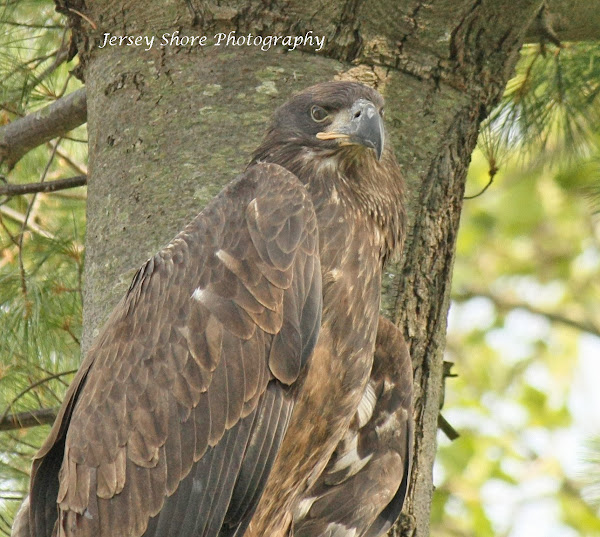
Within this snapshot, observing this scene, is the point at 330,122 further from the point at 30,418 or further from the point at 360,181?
the point at 30,418

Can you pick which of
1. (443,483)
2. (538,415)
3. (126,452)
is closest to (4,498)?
(126,452)

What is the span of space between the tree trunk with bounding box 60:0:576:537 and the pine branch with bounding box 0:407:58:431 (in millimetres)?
566

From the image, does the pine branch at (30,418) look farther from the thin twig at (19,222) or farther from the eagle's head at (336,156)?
the eagle's head at (336,156)

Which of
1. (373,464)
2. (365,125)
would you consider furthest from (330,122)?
(373,464)

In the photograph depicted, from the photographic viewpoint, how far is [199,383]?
2877 millimetres

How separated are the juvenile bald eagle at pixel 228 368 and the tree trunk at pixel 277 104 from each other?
223 mm

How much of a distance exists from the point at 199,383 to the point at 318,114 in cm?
100

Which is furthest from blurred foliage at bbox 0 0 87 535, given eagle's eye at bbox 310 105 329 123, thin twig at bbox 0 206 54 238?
eagle's eye at bbox 310 105 329 123

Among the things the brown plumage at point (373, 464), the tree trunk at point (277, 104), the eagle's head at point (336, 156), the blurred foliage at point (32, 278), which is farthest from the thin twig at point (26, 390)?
the eagle's head at point (336, 156)

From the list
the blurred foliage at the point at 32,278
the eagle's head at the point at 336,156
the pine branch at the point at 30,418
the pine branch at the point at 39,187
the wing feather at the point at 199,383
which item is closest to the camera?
the wing feather at the point at 199,383

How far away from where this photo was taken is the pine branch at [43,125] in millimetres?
3951

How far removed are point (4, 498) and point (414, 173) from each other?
7.16 feet

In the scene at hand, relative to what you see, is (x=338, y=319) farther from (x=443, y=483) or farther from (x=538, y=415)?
(x=538, y=415)

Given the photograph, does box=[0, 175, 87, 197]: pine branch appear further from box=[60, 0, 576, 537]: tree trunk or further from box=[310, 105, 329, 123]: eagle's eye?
box=[310, 105, 329, 123]: eagle's eye
